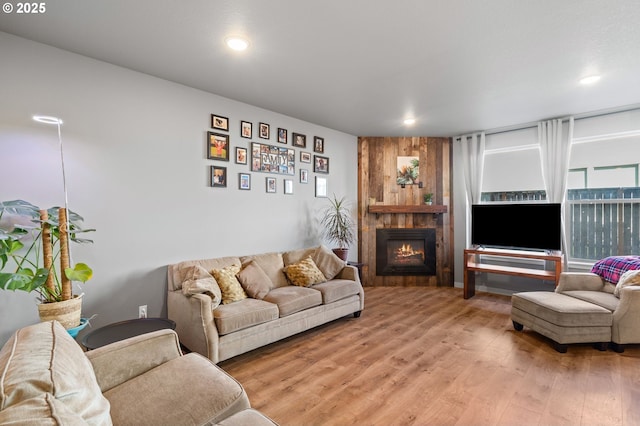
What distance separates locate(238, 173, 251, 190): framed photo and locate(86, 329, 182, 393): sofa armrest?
2.27 metres

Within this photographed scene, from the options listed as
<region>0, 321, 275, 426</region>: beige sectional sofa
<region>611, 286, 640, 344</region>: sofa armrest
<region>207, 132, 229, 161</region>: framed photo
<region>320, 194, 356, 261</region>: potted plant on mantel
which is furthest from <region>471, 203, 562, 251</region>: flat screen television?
<region>0, 321, 275, 426</region>: beige sectional sofa

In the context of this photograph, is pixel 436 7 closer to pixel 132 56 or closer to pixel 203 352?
pixel 132 56

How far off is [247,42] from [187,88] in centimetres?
126

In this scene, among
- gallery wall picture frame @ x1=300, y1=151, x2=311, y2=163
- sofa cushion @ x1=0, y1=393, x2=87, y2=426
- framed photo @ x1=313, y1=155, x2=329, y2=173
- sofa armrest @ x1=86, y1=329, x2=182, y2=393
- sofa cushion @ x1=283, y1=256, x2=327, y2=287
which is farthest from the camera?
framed photo @ x1=313, y1=155, x2=329, y2=173

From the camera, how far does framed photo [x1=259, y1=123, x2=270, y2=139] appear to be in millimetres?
4035

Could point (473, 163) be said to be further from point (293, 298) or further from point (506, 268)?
point (293, 298)

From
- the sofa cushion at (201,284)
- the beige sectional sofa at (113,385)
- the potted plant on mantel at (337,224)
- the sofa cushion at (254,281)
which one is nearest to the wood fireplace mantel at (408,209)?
the potted plant on mantel at (337,224)

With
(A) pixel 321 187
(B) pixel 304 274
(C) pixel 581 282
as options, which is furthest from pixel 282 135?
(C) pixel 581 282

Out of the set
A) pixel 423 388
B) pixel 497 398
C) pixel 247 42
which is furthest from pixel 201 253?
pixel 497 398

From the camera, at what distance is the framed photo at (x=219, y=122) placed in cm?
355

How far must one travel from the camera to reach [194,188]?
3402mm

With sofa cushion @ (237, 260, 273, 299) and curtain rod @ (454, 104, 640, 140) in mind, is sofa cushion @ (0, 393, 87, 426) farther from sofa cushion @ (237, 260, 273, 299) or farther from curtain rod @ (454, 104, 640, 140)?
curtain rod @ (454, 104, 640, 140)

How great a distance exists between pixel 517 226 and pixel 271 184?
12.2 ft

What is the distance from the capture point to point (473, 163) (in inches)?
205
